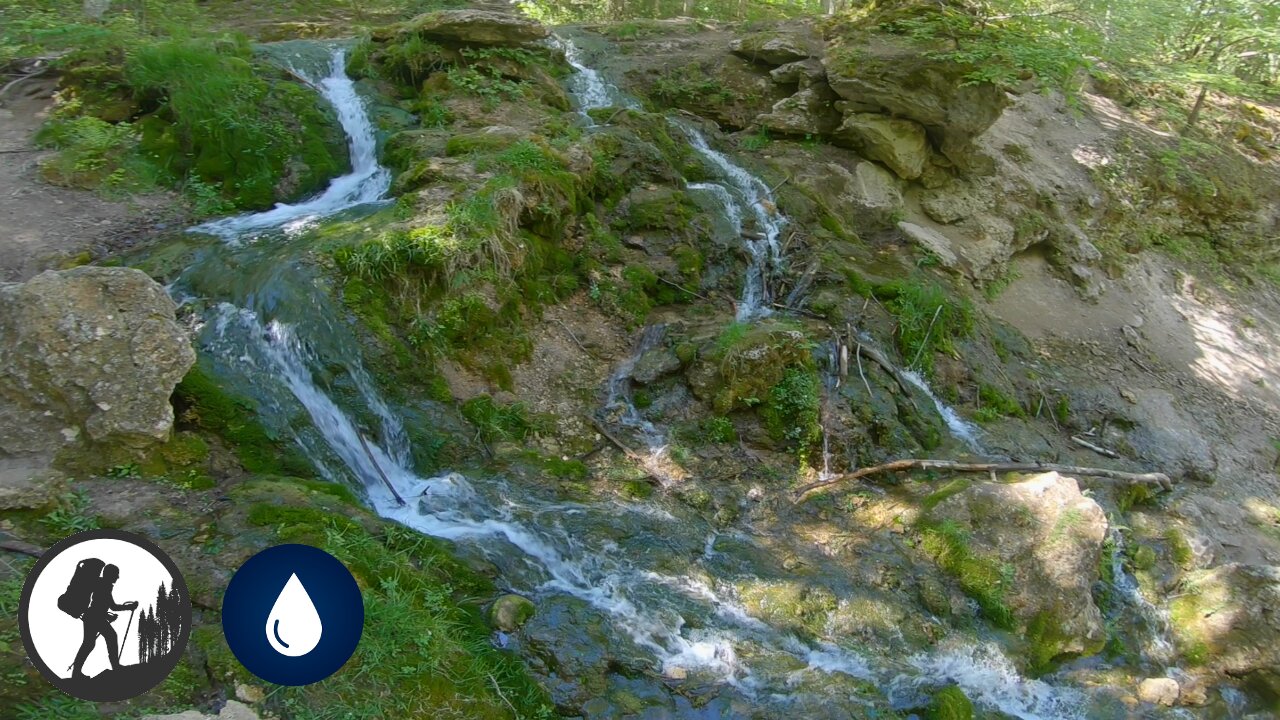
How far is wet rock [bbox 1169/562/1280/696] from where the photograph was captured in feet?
18.0

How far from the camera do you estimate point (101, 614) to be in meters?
2.45

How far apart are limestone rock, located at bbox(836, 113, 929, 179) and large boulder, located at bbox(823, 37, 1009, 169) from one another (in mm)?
165

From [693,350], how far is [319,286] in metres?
3.43

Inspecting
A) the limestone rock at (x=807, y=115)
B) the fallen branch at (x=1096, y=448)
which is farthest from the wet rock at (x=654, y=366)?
the limestone rock at (x=807, y=115)

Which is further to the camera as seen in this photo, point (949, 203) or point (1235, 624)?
point (949, 203)

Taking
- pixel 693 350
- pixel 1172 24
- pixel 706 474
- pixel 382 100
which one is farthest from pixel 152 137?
pixel 1172 24

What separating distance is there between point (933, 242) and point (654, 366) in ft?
19.7

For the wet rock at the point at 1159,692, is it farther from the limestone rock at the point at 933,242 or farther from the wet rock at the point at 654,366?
the limestone rock at the point at 933,242

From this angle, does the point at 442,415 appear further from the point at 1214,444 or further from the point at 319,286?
the point at 1214,444

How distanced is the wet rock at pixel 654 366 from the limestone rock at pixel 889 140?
20.6 ft

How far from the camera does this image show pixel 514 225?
6.82 meters

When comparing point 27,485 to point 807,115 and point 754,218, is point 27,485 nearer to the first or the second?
point 754,218

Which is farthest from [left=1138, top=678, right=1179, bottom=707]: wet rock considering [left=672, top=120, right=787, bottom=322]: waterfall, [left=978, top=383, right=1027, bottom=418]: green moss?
[left=672, top=120, right=787, bottom=322]: waterfall

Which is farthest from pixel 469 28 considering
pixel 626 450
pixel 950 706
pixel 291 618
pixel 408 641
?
pixel 950 706
